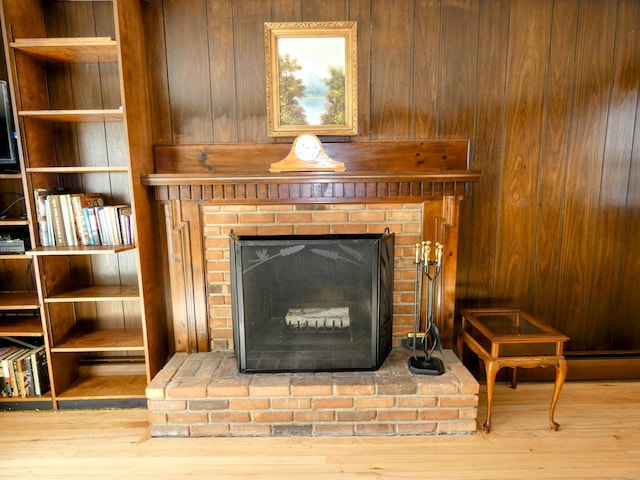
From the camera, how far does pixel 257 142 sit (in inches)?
80.6

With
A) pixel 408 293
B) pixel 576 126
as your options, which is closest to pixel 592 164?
pixel 576 126

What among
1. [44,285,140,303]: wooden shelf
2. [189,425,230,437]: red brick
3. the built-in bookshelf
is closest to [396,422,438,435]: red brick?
[189,425,230,437]: red brick

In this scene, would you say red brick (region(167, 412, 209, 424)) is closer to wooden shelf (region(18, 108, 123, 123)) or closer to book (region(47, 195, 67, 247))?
book (region(47, 195, 67, 247))

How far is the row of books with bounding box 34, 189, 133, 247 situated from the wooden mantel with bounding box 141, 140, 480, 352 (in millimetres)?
250

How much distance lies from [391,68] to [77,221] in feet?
6.15

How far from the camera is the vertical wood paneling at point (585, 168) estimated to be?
202 cm

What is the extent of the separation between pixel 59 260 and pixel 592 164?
10.1ft

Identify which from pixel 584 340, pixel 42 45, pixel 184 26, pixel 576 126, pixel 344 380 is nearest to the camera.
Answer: pixel 42 45

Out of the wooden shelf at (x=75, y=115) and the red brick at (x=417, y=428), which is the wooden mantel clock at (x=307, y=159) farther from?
the red brick at (x=417, y=428)

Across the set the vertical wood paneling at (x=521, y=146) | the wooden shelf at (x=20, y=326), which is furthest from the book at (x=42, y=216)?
the vertical wood paneling at (x=521, y=146)

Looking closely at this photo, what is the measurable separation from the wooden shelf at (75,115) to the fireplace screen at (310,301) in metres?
0.86

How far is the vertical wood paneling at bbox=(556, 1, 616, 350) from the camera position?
202 centimetres

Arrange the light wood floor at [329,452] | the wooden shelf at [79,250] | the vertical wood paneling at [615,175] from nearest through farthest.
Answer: the light wood floor at [329,452] → the wooden shelf at [79,250] → the vertical wood paneling at [615,175]

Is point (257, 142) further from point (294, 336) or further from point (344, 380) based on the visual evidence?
point (344, 380)
